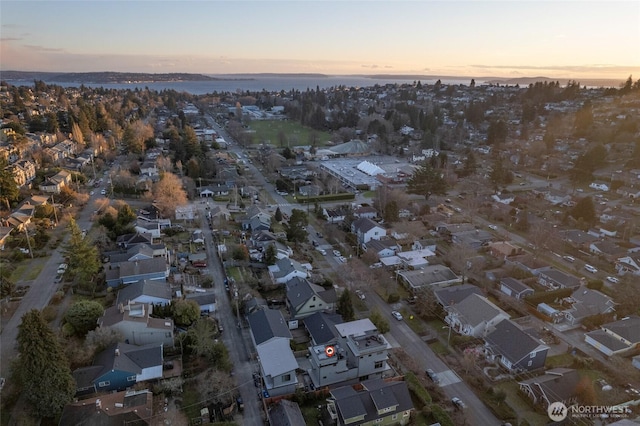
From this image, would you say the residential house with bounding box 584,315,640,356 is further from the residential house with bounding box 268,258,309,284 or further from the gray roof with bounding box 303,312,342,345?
the residential house with bounding box 268,258,309,284

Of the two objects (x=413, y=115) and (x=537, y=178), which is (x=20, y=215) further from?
(x=413, y=115)

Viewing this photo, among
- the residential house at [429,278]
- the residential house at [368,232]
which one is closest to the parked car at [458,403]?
the residential house at [429,278]

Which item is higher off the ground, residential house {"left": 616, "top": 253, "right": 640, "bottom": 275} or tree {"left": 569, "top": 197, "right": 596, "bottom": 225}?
tree {"left": 569, "top": 197, "right": 596, "bottom": 225}

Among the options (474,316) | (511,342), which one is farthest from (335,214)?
(511,342)

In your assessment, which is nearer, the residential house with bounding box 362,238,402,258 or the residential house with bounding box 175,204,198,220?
the residential house with bounding box 362,238,402,258

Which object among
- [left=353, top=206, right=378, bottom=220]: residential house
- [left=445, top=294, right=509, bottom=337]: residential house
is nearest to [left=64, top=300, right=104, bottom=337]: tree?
[left=445, top=294, right=509, bottom=337]: residential house

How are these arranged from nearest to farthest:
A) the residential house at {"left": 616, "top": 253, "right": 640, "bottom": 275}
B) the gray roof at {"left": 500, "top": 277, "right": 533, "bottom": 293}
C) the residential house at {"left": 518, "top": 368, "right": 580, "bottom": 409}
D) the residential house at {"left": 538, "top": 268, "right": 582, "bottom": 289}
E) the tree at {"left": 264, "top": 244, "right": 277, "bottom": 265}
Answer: the residential house at {"left": 518, "top": 368, "right": 580, "bottom": 409} < the gray roof at {"left": 500, "top": 277, "right": 533, "bottom": 293} < the residential house at {"left": 538, "top": 268, "right": 582, "bottom": 289} < the residential house at {"left": 616, "top": 253, "right": 640, "bottom": 275} < the tree at {"left": 264, "top": 244, "right": 277, "bottom": 265}

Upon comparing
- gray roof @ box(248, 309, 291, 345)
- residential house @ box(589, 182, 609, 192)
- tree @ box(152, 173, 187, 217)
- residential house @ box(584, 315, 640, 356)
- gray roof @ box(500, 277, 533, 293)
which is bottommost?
residential house @ box(584, 315, 640, 356)

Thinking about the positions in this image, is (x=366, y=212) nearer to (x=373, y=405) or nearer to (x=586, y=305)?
(x=586, y=305)
